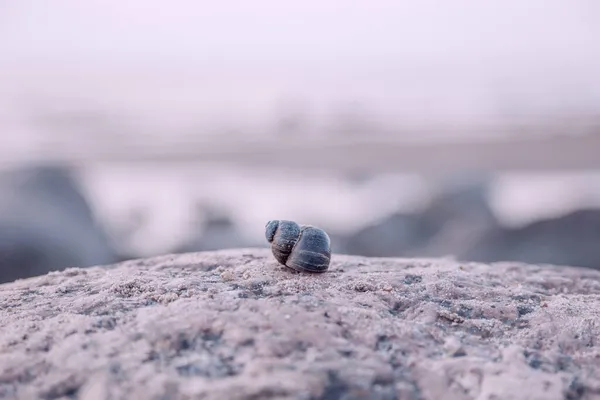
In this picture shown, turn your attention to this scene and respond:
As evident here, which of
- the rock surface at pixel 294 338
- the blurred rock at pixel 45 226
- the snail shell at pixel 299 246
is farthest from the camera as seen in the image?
the blurred rock at pixel 45 226

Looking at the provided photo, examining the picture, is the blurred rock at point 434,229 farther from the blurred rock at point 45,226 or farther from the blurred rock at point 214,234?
the blurred rock at point 45,226

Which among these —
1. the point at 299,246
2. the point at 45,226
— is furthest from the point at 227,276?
the point at 45,226

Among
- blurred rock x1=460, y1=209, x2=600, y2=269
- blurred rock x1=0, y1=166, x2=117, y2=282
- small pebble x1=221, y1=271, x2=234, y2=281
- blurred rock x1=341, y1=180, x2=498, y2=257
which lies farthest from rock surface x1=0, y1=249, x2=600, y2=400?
blurred rock x1=341, y1=180, x2=498, y2=257

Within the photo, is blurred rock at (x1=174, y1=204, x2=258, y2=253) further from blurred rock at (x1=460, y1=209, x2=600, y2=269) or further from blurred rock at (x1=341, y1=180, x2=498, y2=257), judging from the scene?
blurred rock at (x1=460, y1=209, x2=600, y2=269)

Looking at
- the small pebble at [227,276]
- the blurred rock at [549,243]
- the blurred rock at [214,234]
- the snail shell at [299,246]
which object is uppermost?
the snail shell at [299,246]

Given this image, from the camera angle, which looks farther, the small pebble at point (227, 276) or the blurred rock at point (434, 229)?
the blurred rock at point (434, 229)

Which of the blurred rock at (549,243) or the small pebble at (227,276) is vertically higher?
the small pebble at (227,276)

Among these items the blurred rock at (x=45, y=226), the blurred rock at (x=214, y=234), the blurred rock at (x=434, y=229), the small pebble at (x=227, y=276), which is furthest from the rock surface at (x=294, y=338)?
the blurred rock at (x=214, y=234)

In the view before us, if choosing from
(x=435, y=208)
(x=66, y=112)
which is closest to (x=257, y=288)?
(x=435, y=208)
